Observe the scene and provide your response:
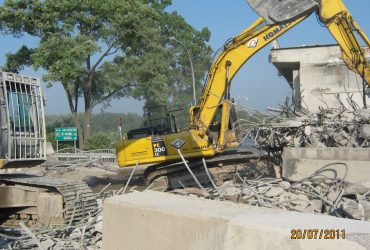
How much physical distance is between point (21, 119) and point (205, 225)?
19.3 feet

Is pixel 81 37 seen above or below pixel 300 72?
above

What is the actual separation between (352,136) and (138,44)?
2591 cm

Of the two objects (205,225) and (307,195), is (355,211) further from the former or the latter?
(205,225)

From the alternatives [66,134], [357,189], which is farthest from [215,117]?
[66,134]

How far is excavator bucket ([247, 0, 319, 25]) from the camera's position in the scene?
8.73 m

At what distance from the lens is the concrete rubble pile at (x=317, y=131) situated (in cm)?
905

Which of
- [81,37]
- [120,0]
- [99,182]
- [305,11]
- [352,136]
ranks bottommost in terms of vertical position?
[99,182]

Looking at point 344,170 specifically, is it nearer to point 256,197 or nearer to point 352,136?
point 352,136

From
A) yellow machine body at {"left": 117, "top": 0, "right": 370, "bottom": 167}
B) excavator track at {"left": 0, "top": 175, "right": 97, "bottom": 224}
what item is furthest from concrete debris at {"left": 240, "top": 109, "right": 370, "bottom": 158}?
excavator track at {"left": 0, "top": 175, "right": 97, "bottom": 224}

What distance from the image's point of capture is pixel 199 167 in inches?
536

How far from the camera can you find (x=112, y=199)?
483 cm

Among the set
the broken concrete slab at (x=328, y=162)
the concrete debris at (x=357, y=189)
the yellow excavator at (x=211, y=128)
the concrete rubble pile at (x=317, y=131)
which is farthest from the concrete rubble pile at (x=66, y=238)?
the yellow excavator at (x=211, y=128)

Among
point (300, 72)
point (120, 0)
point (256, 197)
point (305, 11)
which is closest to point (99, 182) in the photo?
point (305, 11)
